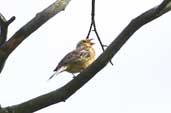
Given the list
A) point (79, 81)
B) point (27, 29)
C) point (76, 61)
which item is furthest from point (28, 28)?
point (76, 61)

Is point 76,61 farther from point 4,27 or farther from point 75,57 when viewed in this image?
point 4,27

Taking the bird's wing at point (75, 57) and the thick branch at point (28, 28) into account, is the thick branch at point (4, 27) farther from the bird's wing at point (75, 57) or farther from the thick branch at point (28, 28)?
the bird's wing at point (75, 57)

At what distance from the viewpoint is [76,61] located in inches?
482

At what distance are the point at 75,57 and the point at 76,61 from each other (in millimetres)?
233

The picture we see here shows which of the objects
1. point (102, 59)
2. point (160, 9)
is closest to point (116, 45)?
point (102, 59)

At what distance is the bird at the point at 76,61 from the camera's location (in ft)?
39.1

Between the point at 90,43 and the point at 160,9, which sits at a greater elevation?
the point at 160,9

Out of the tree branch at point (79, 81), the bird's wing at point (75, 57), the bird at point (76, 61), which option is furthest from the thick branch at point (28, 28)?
the bird's wing at point (75, 57)

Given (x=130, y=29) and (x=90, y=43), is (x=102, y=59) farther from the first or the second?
(x=90, y=43)

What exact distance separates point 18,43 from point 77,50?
6.54m

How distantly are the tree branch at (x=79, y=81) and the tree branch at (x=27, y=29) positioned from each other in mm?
486

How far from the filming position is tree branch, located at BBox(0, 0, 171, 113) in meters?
6.19

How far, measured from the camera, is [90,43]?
13766 mm

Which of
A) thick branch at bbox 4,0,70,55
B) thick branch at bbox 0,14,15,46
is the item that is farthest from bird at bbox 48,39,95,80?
thick branch at bbox 0,14,15,46
